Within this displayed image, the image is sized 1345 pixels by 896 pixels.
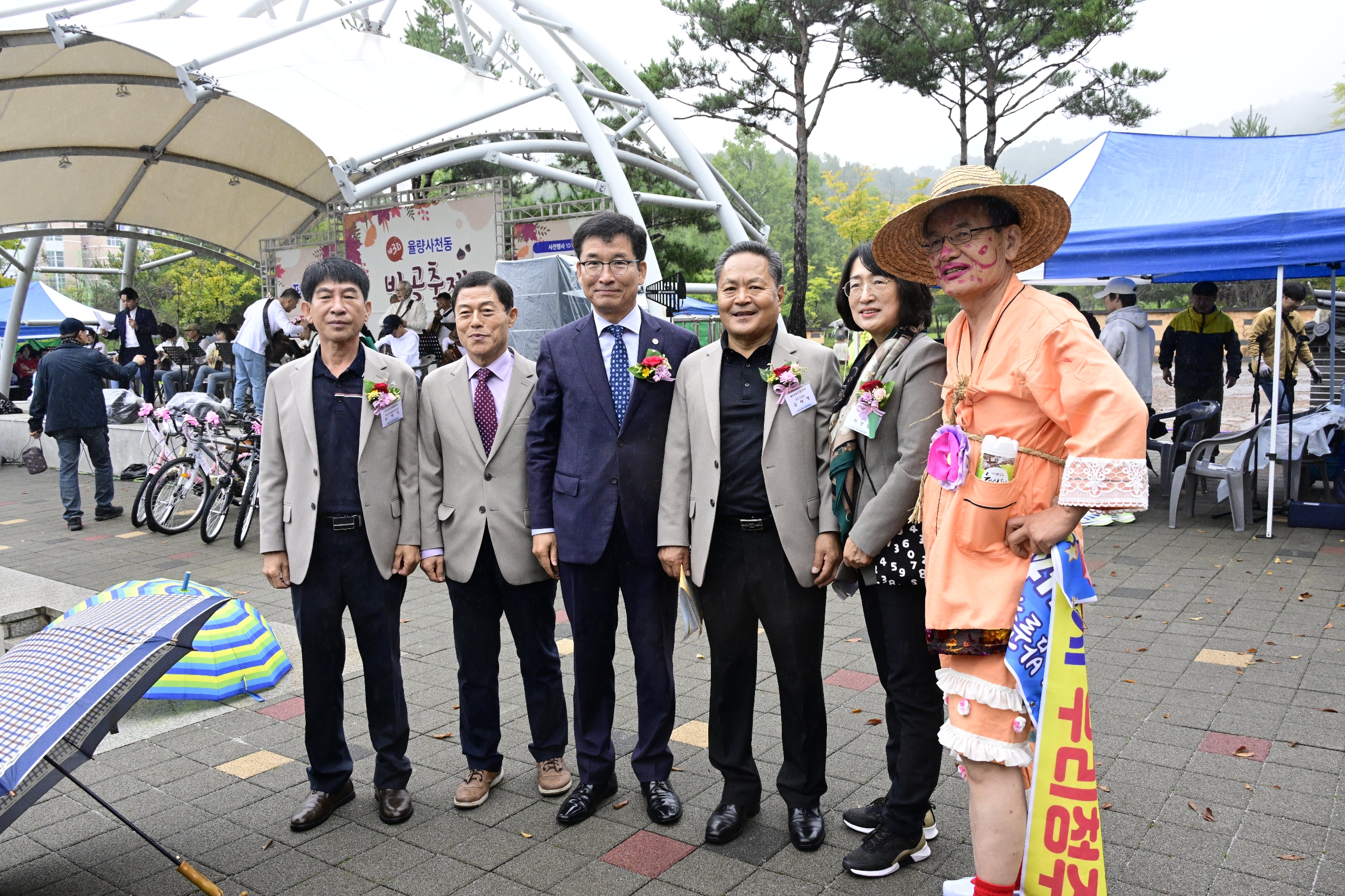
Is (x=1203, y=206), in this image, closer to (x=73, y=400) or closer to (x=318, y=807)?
(x=318, y=807)

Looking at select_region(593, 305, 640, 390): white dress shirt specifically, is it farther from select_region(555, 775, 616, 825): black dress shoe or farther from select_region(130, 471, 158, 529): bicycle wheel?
select_region(130, 471, 158, 529): bicycle wheel

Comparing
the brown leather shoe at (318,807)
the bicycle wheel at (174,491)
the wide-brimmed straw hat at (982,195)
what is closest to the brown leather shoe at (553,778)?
the brown leather shoe at (318,807)

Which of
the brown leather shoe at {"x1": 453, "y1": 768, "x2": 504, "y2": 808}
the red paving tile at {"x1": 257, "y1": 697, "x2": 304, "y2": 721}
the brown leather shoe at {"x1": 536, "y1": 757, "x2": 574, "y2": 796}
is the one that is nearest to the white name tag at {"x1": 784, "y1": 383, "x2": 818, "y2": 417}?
the brown leather shoe at {"x1": 536, "y1": 757, "x2": 574, "y2": 796}

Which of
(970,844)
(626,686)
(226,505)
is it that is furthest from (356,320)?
(226,505)

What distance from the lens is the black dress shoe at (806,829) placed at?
303cm

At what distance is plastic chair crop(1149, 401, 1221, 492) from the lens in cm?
846

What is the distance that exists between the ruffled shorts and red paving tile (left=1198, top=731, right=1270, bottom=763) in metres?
1.70

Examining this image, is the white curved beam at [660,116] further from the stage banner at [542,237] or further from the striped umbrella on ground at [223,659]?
the striped umbrella on ground at [223,659]

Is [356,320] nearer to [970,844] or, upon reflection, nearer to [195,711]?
[195,711]

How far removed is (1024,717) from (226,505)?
778 centimetres

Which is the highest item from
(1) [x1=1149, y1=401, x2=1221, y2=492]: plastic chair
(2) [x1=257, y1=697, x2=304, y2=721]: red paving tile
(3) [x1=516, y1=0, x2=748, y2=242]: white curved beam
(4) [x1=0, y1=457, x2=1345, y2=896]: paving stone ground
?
(3) [x1=516, y1=0, x2=748, y2=242]: white curved beam

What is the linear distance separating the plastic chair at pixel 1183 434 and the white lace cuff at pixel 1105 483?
6.93 meters

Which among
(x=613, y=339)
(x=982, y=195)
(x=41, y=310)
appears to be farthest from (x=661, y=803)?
(x=41, y=310)

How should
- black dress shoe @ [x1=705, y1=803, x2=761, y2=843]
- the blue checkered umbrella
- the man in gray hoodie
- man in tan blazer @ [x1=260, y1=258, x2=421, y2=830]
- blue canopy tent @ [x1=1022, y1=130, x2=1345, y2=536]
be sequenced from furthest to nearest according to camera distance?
the man in gray hoodie
blue canopy tent @ [x1=1022, y1=130, x2=1345, y2=536]
man in tan blazer @ [x1=260, y1=258, x2=421, y2=830]
black dress shoe @ [x1=705, y1=803, x2=761, y2=843]
the blue checkered umbrella
